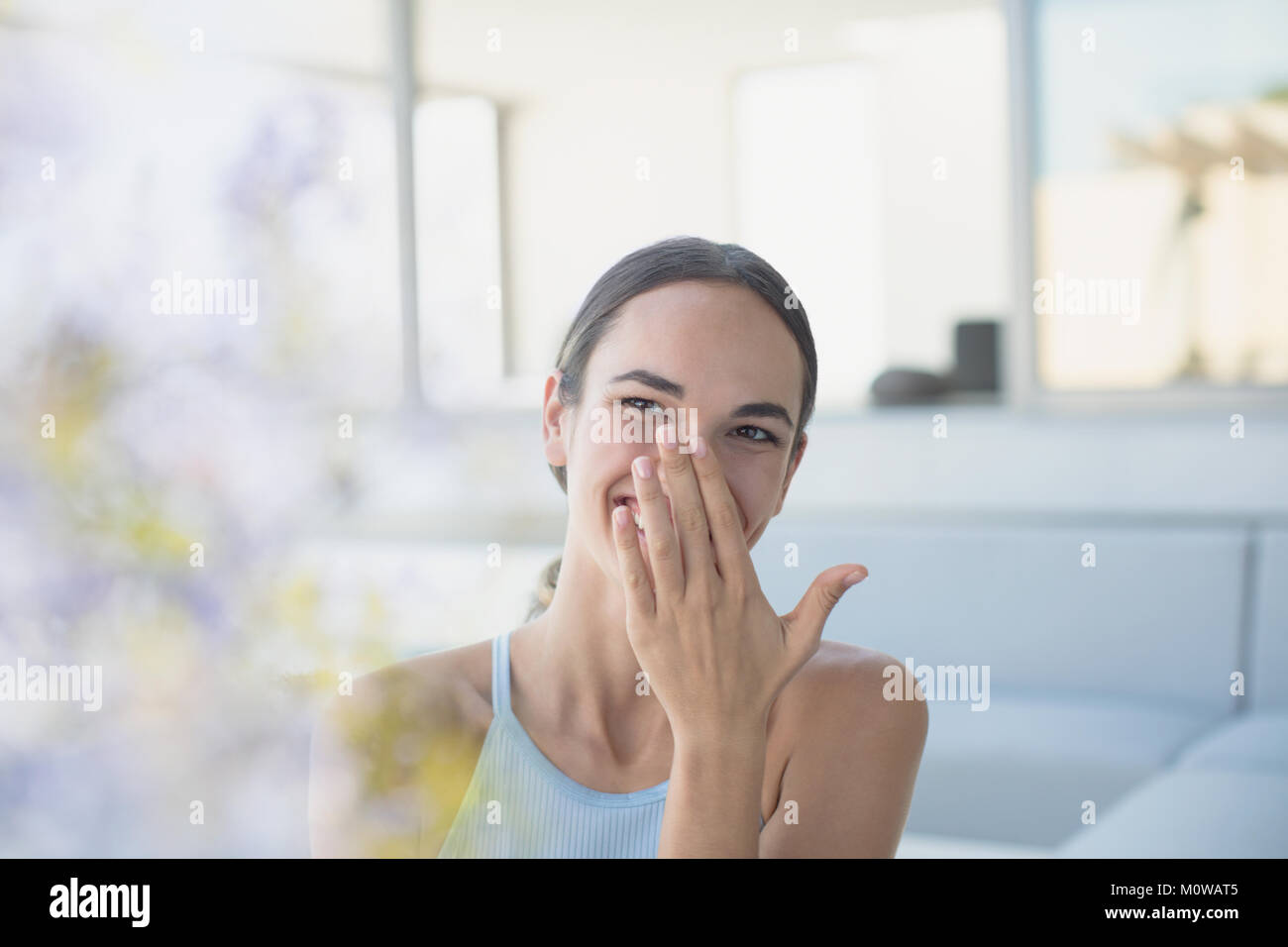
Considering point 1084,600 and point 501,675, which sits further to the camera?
point 1084,600

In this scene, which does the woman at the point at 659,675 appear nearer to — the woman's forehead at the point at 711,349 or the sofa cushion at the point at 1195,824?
the woman's forehead at the point at 711,349

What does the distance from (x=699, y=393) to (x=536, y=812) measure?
0.78 ft

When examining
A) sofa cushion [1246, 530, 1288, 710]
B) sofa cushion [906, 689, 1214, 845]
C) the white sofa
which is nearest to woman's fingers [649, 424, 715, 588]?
the white sofa

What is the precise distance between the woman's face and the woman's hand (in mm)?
28

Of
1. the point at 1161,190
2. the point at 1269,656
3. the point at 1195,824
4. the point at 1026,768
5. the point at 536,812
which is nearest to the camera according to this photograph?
the point at 536,812

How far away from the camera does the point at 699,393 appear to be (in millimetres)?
629

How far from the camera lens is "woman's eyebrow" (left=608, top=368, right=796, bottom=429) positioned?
24.7 inches

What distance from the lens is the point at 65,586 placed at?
2.80 feet

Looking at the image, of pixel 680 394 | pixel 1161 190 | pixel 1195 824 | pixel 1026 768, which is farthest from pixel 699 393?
pixel 1161 190

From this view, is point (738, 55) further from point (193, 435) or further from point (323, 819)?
point (323, 819)

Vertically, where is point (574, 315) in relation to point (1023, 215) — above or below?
below

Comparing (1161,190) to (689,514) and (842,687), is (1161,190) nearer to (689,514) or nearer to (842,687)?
(842,687)

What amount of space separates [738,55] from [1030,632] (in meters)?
0.95
